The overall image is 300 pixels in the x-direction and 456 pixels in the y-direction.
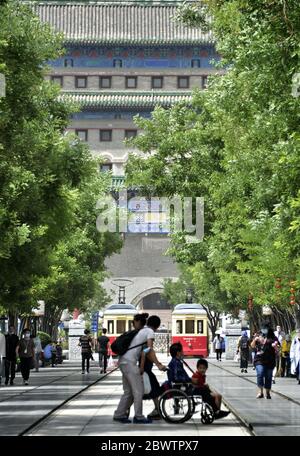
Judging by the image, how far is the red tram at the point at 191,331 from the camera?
8700cm

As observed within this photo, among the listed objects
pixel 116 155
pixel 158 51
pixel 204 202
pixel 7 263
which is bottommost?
pixel 7 263

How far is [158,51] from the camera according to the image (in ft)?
414

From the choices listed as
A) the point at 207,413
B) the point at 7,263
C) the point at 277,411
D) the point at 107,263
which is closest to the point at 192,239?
the point at 7,263

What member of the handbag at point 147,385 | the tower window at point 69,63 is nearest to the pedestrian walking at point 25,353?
the handbag at point 147,385

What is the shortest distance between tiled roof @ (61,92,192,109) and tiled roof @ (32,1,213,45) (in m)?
4.44

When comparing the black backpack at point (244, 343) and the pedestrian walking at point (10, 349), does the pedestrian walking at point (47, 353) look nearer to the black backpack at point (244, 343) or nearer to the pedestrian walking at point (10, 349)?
the black backpack at point (244, 343)

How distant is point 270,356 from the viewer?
112 ft

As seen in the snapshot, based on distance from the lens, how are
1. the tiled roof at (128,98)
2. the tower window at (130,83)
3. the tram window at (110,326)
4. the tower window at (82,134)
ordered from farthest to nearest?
the tower window at (130,83) → the tiled roof at (128,98) → the tower window at (82,134) → the tram window at (110,326)

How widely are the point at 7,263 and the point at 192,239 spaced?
77.8 feet

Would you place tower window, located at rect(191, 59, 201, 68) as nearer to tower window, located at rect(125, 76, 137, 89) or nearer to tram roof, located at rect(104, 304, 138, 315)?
tower window, located at rect(125, 76, 137, 89)

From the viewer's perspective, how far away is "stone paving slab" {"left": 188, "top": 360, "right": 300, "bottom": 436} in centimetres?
2459

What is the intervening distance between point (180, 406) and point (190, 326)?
2426 inches

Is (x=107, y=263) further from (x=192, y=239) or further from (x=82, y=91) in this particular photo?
(x=192, y=239)

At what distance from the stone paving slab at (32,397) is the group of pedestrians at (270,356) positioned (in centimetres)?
480
